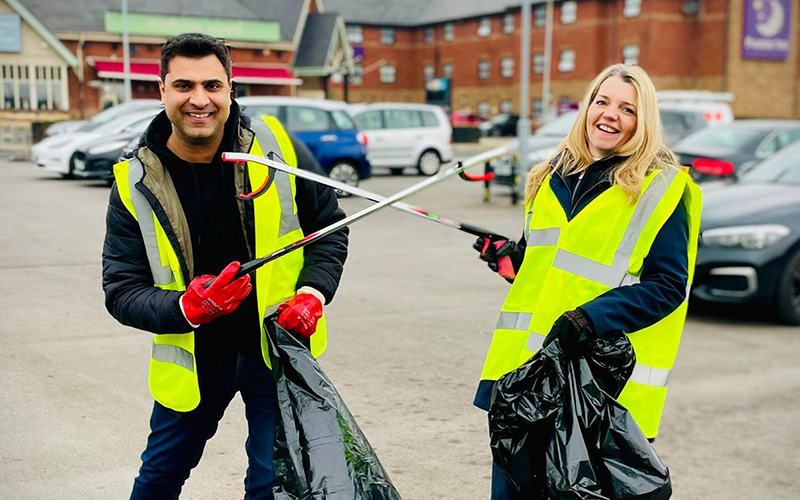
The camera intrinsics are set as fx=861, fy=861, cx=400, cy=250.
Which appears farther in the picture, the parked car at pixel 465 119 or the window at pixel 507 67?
the window at pixel 507 67

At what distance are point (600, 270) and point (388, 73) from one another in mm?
64283

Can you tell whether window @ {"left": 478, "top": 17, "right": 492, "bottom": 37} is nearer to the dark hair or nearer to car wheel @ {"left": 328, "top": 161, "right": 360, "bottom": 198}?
car wheel @ {"left": 328, "top": 161, "right": 360, "bottom": 198}

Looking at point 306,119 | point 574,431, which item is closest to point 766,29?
point 306,119

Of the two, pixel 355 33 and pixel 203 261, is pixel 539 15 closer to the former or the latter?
pixel 355 33

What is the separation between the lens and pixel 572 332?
101 inches

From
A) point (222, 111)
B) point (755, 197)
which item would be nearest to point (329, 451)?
point (222, 111)

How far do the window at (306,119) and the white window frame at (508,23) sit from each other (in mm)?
43219

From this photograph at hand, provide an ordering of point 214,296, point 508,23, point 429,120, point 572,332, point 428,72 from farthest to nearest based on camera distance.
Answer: point 428,72 → point 508,23 → point 429,120 → point 572,332 → point 214,296

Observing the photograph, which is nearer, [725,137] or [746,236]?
[746,236]

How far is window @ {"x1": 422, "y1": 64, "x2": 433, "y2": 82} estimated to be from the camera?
64875mm

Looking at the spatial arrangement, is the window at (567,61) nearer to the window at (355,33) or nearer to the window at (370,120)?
the window at (355,33)

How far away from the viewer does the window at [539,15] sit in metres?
54.8

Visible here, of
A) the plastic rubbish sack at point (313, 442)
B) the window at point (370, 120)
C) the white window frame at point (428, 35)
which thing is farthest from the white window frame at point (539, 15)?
the plastic rubbish sack at point (313, 442)

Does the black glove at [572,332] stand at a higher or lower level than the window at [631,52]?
lower
